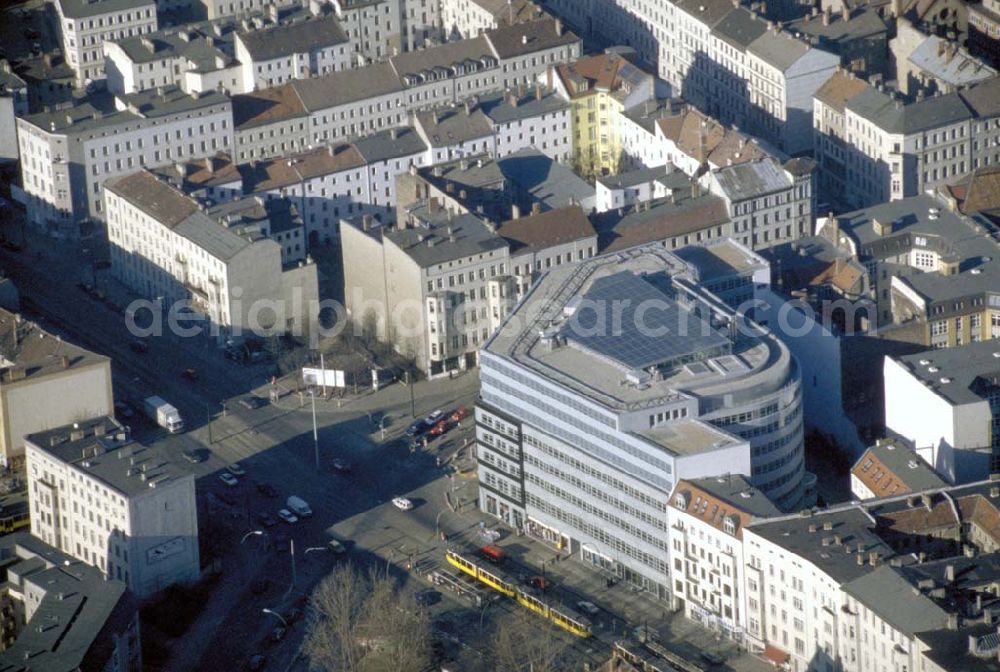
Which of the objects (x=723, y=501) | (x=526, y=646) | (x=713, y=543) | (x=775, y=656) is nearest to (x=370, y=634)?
(x=526, y=646)

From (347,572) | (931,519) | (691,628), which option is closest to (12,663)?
(347,572)

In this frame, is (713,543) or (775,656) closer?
(775,656)

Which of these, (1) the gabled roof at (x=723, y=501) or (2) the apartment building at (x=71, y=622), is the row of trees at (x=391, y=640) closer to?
(2) the apartment building at (x=71, y=622)

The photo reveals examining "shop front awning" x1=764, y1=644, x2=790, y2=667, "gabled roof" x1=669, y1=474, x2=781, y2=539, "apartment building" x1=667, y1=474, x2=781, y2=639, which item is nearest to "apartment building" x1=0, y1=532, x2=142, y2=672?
"apartment building" x1=667, y1=474, x2=781, y2=639

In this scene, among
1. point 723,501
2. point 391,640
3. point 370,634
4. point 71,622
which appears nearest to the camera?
point 71,622

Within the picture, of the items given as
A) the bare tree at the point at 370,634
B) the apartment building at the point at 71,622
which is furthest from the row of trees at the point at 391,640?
the apartment building at the point at 71,622

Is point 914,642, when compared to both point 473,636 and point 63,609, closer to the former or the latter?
point 473,636

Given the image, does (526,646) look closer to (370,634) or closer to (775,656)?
(370,634)
